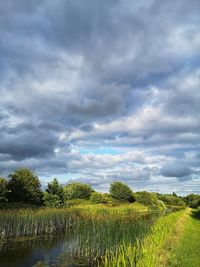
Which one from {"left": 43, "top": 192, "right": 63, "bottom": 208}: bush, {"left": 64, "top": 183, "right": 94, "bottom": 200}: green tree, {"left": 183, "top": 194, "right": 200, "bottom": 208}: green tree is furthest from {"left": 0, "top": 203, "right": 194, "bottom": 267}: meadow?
{"left": 183, "top": 194, "right": 200, "bottom": 208}: green tree

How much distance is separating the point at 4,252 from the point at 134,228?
259 inches

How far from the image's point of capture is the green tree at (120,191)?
70812 millimetres

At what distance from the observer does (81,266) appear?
1212cm

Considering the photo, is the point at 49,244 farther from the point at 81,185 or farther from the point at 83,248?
the point at 81,185

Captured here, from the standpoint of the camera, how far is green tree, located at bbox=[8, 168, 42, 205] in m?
34.9

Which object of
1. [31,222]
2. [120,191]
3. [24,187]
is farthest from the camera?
[120,191]

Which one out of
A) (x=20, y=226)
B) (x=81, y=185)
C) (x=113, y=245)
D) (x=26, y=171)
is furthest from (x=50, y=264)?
(x=81, y=185)

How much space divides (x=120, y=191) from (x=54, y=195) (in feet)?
119

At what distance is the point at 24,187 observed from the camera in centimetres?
3534

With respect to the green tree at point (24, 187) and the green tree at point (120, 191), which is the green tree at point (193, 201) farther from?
the green tree at point (24, 187)

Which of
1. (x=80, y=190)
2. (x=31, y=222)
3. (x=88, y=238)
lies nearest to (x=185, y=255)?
(x=88, y=238)

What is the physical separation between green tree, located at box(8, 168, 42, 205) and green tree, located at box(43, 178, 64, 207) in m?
Answer: 1.26

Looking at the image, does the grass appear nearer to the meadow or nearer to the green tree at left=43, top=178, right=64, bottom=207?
the meadow

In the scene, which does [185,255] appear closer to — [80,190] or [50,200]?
[50,200]
